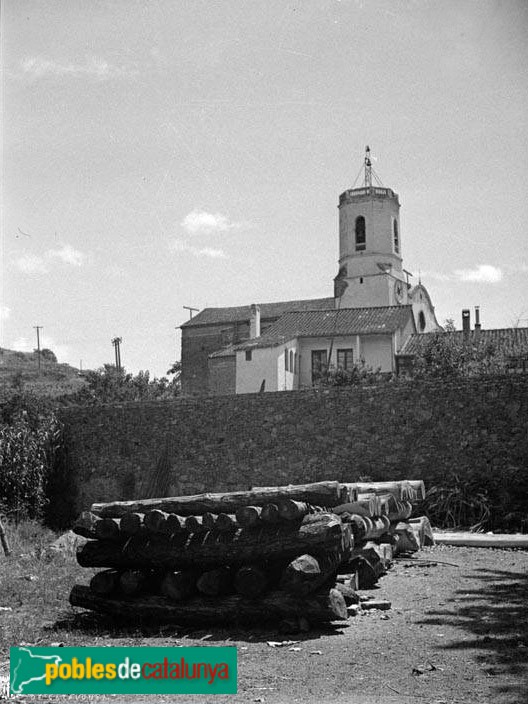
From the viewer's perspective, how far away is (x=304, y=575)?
6.94m

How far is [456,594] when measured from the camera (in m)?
8.55

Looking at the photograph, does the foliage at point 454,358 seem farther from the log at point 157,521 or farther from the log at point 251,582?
the log at point 251,582

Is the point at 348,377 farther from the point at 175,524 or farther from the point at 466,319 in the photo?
the point at 175,524

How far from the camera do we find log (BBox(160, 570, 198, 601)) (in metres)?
7.53

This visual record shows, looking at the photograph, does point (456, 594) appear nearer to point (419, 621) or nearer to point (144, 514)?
point (419, 621)

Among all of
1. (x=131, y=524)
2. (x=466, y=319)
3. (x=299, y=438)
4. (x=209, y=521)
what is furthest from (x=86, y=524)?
(x=466, y=319)

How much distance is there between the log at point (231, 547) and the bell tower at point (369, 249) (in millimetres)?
41409

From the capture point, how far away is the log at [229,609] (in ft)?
23.1

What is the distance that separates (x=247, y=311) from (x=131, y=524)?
46.0 meters

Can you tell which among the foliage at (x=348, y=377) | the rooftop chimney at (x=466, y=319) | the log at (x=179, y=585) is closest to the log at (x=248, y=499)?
the log at (x=179, y=585)

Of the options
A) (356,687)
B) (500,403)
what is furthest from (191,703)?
(500,403)

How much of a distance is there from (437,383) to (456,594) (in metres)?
8.09

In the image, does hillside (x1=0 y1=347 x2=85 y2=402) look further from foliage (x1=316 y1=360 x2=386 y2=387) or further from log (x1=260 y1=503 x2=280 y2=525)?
log (x1=260 y1=503 x2=280 y2=525)

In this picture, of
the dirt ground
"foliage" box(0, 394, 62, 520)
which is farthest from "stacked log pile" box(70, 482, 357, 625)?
"foliage" box(0, 394, 62, 520)
